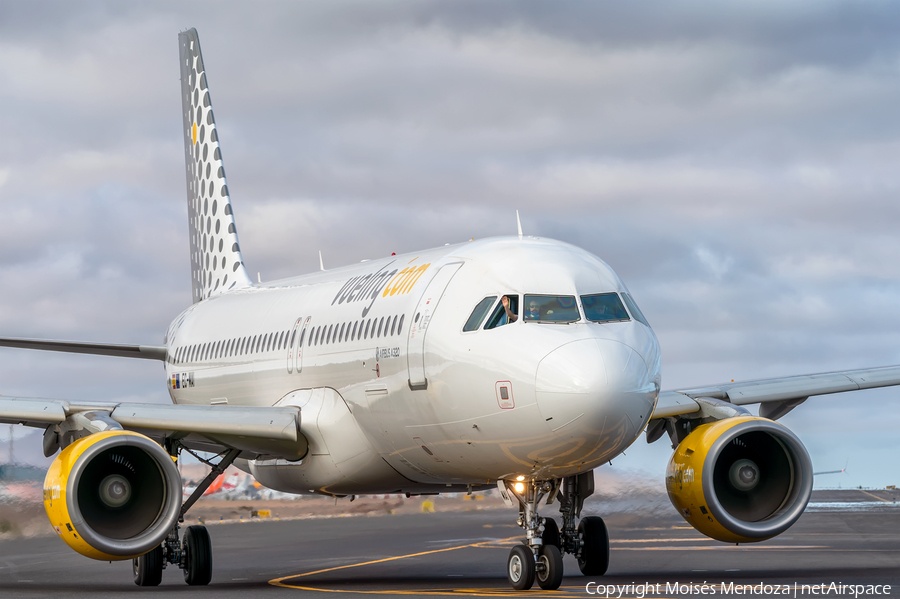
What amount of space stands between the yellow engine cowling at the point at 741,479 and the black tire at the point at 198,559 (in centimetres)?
693

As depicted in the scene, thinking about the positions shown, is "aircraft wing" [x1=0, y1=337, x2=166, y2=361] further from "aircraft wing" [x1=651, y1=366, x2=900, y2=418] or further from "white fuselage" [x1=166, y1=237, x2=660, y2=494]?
"aircraft wing" [x1=651, y1=366, x2=900, y2=418]

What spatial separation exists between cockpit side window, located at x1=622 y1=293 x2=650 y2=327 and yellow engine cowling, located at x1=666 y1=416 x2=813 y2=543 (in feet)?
8.52

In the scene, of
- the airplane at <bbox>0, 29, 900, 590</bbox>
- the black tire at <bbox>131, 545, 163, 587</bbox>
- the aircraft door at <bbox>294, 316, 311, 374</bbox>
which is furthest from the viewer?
the aircraft door at <bbox>294, 316, 311, 374</bbox>

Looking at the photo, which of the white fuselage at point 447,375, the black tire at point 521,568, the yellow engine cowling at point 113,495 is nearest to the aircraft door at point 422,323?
the white fuselage at point 447,375

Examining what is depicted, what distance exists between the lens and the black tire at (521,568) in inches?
554

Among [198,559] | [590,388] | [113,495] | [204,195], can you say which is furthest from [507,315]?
[204,195]

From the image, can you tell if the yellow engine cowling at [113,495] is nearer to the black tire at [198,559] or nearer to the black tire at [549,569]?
the black tire at [198,559]

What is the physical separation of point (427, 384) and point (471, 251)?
1.92 meters

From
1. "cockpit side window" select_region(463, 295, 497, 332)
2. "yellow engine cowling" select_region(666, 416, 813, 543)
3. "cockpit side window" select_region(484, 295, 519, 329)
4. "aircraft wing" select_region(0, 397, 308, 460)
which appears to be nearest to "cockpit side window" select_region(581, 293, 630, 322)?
"cockpit side window" select_region(484, 295, 519, 329)

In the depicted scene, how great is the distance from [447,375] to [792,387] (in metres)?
6.34

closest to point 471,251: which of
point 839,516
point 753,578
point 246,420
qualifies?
point 246,420

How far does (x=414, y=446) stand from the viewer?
1575 centimetres

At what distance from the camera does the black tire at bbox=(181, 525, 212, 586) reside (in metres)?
18.8

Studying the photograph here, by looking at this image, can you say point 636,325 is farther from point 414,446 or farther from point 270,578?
point 270,578
